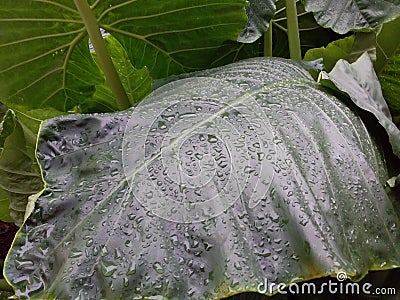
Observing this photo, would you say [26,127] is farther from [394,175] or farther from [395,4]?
[395,4]

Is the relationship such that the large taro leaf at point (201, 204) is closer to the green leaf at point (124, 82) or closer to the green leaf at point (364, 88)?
the green leaf at point (364, 88)

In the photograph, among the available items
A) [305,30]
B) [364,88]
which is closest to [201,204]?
[364,88]

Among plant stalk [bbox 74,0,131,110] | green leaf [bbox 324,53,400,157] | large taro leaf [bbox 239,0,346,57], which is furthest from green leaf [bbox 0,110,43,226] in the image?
large taro leaf [bbox 239,0,346,57]

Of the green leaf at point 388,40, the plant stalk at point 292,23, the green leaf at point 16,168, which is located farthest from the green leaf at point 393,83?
the green leaf at point 16,168

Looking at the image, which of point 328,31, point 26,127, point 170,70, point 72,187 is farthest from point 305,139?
point 328,31

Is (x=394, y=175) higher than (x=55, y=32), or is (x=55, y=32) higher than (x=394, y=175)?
(x=55, y=32)

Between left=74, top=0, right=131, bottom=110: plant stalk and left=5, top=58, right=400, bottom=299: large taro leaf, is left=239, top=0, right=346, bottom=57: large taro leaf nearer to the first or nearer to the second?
left=74, top=0, right=131, bottom=110: plant stalk

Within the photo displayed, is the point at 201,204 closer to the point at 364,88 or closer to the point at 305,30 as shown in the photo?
the point at 364,88
